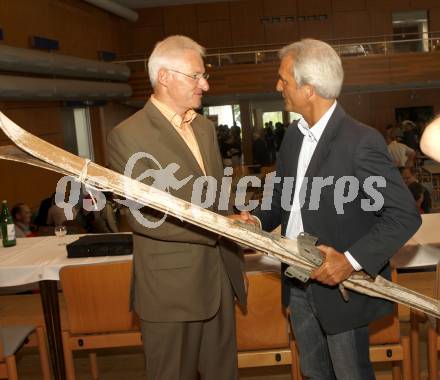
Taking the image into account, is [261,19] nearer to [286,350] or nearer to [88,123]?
[88,123]

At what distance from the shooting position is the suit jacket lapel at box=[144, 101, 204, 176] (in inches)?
76.5

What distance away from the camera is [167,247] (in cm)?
193

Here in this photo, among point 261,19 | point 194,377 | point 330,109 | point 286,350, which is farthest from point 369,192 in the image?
point 261,19

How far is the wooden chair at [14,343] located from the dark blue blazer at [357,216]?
133 cm

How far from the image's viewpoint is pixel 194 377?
2100mm

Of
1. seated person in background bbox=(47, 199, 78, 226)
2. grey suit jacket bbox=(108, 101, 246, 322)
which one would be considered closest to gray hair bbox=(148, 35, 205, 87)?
grey suit jacket bbox=(108, 101, 246, 322)

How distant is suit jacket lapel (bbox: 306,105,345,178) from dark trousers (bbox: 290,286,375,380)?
0.42 meters

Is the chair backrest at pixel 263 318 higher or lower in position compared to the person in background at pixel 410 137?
lower

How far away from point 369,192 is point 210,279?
62 cm

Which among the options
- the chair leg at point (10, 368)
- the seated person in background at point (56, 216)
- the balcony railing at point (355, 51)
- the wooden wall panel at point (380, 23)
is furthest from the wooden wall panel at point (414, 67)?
the chair leg at point (10, 368)

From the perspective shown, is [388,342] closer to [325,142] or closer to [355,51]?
[325,142]

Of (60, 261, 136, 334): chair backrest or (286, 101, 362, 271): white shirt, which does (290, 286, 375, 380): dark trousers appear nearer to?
(286, 101, 362, 271): white shirt

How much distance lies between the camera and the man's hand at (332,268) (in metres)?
1.76

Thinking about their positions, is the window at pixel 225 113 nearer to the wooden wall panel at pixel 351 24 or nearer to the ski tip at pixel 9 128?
the wooden wall panel at pixel 351 24
